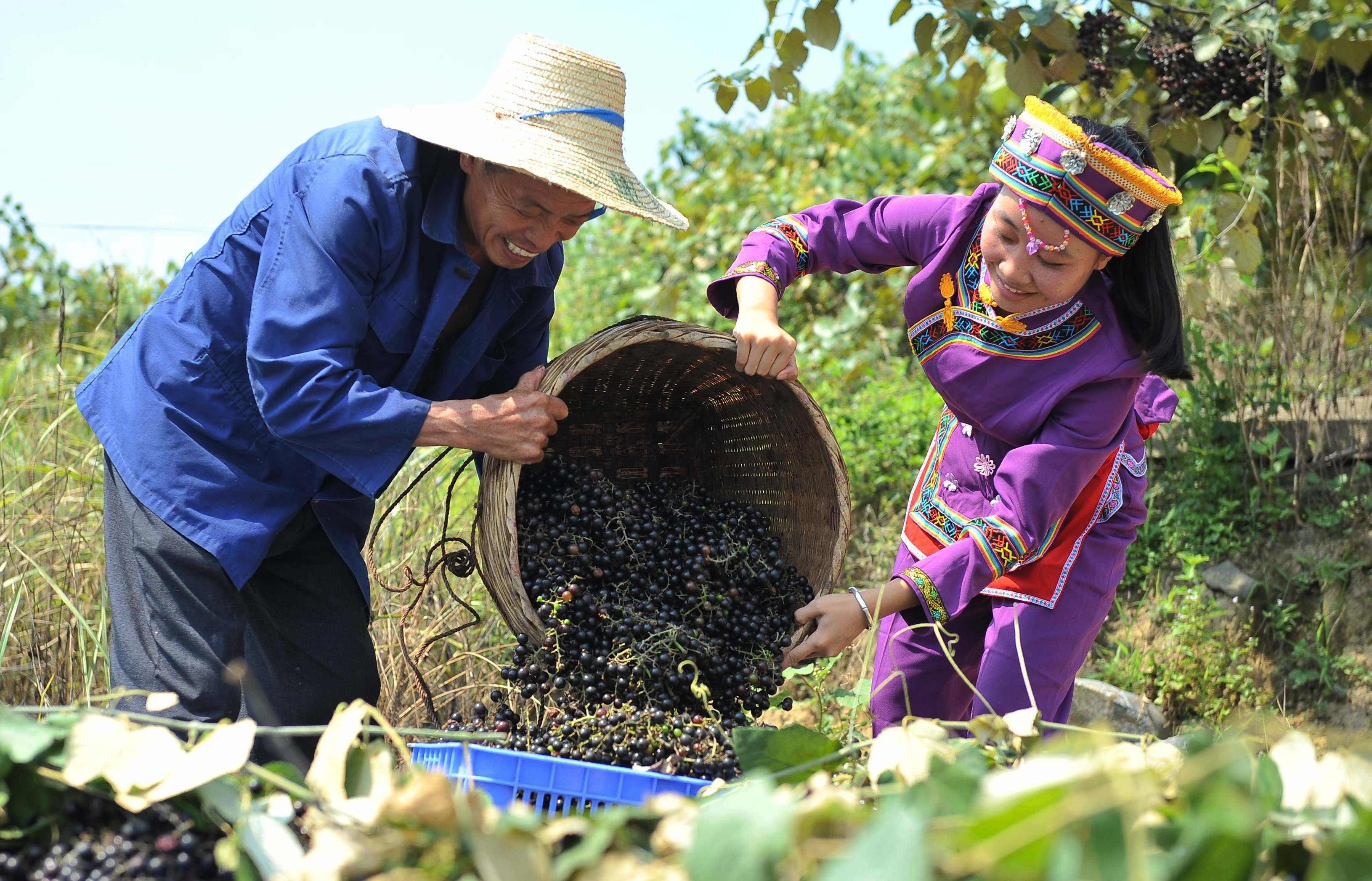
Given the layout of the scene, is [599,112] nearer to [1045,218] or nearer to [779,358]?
[779,358]

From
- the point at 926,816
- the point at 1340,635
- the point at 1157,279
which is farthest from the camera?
the point at 1340,635

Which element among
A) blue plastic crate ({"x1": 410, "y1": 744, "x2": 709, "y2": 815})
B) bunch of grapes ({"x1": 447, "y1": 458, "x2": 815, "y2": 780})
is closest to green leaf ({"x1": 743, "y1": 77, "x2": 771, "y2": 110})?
bunch of grapes ({"x1": 447, "y1": 458, "x2": 815, "y2": 780})

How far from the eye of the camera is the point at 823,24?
3174mm

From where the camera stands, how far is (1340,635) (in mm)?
3711

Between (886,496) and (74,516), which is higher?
(74,516)

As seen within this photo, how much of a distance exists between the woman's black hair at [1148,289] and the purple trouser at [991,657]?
19.8 inches

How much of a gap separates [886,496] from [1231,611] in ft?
4.13

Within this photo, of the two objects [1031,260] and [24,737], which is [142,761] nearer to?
[24,737]

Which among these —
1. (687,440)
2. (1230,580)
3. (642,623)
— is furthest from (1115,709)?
(642,623)

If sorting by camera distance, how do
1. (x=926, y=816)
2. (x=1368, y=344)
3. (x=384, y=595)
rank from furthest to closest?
(x=1368, y=344) < (x=384, y=595) < (x=926, y=816)

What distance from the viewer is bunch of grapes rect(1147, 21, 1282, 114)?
3551 mm

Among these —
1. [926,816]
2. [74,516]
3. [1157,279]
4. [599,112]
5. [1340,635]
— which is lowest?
[1340,635]

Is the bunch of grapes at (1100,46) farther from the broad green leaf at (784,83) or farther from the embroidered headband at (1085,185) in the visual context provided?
the embroidered headband at (1085,185)

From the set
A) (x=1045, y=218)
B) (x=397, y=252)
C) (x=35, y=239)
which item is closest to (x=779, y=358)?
(x=1045, y=218)
